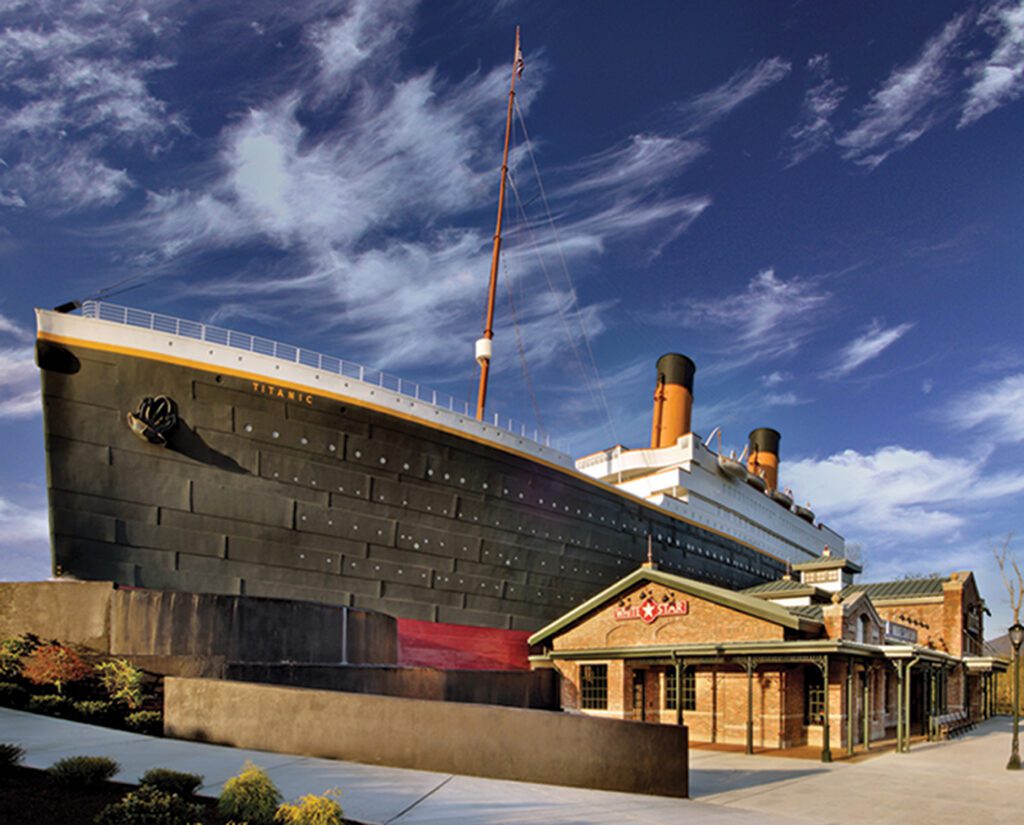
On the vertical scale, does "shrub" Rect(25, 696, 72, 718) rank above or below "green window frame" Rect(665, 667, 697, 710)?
above

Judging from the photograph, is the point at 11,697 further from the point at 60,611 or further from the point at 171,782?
the point at 171,782

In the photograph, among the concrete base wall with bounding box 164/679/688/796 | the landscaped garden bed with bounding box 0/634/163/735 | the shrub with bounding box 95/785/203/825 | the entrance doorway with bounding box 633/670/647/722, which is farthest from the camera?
the entrance doorway with bounding box 633/670/647/722

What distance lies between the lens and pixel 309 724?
11320mm

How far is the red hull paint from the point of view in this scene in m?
25.3

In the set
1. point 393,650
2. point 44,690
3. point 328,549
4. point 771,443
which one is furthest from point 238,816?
point 771,443

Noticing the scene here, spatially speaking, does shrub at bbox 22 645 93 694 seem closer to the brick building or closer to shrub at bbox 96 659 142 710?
shrub at bbox 96 659 142 710

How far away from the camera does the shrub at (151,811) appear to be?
7.10m

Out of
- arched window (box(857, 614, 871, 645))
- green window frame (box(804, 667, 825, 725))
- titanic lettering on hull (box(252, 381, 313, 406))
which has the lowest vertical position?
green window frame (box(804, 667, 825, 725))

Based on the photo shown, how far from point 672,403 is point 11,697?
42.2 m

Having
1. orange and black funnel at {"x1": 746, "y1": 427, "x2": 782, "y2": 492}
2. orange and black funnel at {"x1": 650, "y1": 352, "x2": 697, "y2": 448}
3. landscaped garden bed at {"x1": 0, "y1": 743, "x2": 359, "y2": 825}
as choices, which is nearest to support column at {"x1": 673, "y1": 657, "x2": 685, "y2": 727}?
landscaped garden bed at {"x1": 0, "y1": 743, "x2": 359, "y2": 825}

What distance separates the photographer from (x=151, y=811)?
23.7 ft

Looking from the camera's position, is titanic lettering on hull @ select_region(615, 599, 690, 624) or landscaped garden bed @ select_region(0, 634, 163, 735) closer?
landscaped garden bed @ select_region(0, 634, 163, 735)

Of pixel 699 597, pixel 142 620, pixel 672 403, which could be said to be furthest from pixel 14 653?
pixel 672 403

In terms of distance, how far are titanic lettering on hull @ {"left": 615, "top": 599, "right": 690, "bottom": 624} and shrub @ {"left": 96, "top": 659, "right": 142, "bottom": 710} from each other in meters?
17.0
